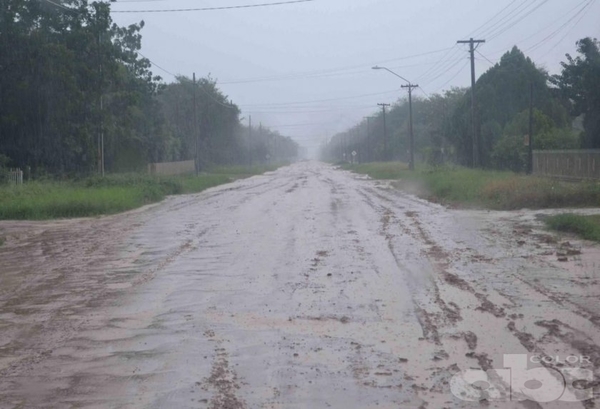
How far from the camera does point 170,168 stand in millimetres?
68250

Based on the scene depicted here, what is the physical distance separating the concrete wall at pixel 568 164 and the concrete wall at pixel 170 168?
27.1m

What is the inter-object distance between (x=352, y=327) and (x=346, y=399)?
2.73 meters

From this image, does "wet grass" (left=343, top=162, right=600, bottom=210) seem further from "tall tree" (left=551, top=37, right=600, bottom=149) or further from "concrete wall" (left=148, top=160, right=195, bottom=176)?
"concrete wall" (left=148, top=160, right=195, bottom=176)

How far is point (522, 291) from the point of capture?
453 inches

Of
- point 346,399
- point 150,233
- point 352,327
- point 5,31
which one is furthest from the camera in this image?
point 5,31

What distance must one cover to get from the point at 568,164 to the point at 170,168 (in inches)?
1419

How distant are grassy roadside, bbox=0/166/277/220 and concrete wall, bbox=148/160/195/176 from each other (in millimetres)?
15802

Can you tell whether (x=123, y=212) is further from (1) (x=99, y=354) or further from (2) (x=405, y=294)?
Answer: (1) (x=99, y=354)

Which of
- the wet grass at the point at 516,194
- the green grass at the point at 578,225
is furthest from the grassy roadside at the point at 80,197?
the green grass at the point at 578,225

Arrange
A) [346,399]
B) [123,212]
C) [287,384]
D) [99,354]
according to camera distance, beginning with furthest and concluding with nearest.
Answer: [123,212] < [99,354] < [287,384] < [346,399]

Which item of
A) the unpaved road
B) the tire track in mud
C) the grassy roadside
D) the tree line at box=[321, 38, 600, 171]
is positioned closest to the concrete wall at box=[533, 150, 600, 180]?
the tree line at box=[321, 38, 600, 171]

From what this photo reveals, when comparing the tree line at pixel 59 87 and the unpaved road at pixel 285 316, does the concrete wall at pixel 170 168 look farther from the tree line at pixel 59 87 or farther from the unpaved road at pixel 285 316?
the unpaved road at pixel 285 316

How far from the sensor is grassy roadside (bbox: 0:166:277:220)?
28.0 m

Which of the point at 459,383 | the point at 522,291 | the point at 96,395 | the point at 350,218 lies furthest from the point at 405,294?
the point at 350,218
